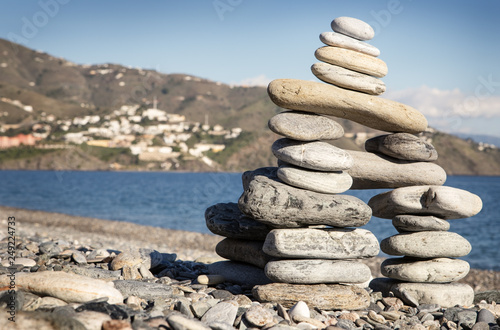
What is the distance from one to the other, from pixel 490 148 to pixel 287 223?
12869 cm

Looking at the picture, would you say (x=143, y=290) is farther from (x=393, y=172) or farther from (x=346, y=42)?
(x=346, y=42)

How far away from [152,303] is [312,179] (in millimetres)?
3196

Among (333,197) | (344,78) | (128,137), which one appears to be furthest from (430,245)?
(128,137)

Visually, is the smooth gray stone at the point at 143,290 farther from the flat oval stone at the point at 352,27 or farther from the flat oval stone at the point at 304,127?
the flat oval stone at the point at 352,27

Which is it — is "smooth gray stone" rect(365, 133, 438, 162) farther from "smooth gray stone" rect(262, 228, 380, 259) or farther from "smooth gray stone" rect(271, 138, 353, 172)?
"smooth gray stone" rect(262, 228, 380, 259)

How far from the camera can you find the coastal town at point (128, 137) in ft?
375

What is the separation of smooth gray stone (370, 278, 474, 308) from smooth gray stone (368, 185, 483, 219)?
4.22 ft

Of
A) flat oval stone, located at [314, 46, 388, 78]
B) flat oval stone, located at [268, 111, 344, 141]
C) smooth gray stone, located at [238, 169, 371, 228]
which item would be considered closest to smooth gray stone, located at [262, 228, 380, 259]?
smooth gray stone, located at [238, 169, 371, 228]

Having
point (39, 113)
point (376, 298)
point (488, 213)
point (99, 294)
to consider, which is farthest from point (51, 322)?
point (39, 113)

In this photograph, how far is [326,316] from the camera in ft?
21.5

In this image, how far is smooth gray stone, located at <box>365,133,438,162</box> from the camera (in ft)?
27.7

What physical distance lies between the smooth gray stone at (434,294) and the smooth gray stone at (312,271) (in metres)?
1.20

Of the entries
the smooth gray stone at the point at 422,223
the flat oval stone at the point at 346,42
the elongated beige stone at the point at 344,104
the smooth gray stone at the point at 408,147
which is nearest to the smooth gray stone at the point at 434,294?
the smooth gray stone at the point at 422,223

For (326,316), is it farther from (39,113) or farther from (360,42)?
(39,113)
